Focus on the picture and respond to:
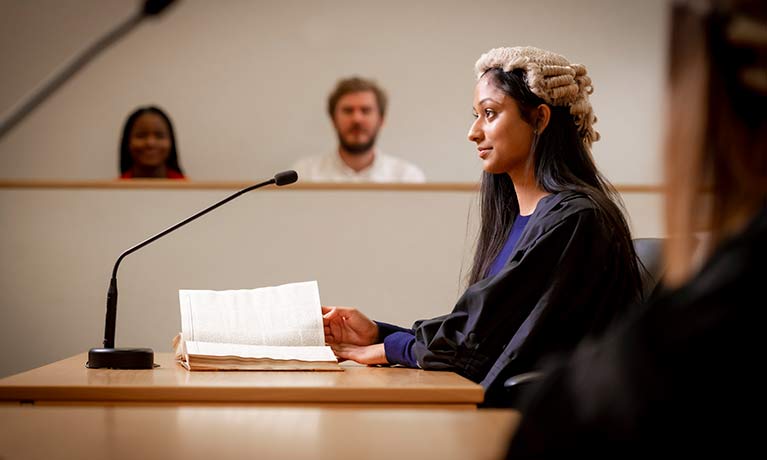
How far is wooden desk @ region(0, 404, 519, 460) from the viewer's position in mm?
966

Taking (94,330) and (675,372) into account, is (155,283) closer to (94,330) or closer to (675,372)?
(94,330)

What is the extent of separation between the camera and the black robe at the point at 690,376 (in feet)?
2.07

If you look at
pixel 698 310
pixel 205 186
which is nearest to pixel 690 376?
pixel 698 310

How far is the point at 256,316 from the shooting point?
2258mm

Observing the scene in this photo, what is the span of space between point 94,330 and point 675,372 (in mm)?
3930

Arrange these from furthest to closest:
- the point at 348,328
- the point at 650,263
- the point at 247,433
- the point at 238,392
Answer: the point at 650,263, the point at 348,328, the point at 238,392, the point at 247,433

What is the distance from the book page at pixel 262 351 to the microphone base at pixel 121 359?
0.31ft

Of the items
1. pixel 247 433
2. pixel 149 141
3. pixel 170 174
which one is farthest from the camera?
pixel 149 141

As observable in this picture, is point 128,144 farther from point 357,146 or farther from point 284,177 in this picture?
point 284,177

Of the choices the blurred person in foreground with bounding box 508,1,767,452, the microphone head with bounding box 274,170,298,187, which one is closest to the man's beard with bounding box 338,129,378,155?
the microphone head with bounding box 274,170,298,187

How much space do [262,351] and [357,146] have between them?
4426 mm

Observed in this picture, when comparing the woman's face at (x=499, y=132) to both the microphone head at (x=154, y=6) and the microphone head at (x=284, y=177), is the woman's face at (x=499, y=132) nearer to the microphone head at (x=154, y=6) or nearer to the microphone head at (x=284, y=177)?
the microphone head at (x=284, y=177)

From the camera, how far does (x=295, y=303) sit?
231cm

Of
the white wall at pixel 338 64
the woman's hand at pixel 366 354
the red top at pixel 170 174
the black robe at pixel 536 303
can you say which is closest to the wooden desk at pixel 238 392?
the black robe at pixel 536 303
